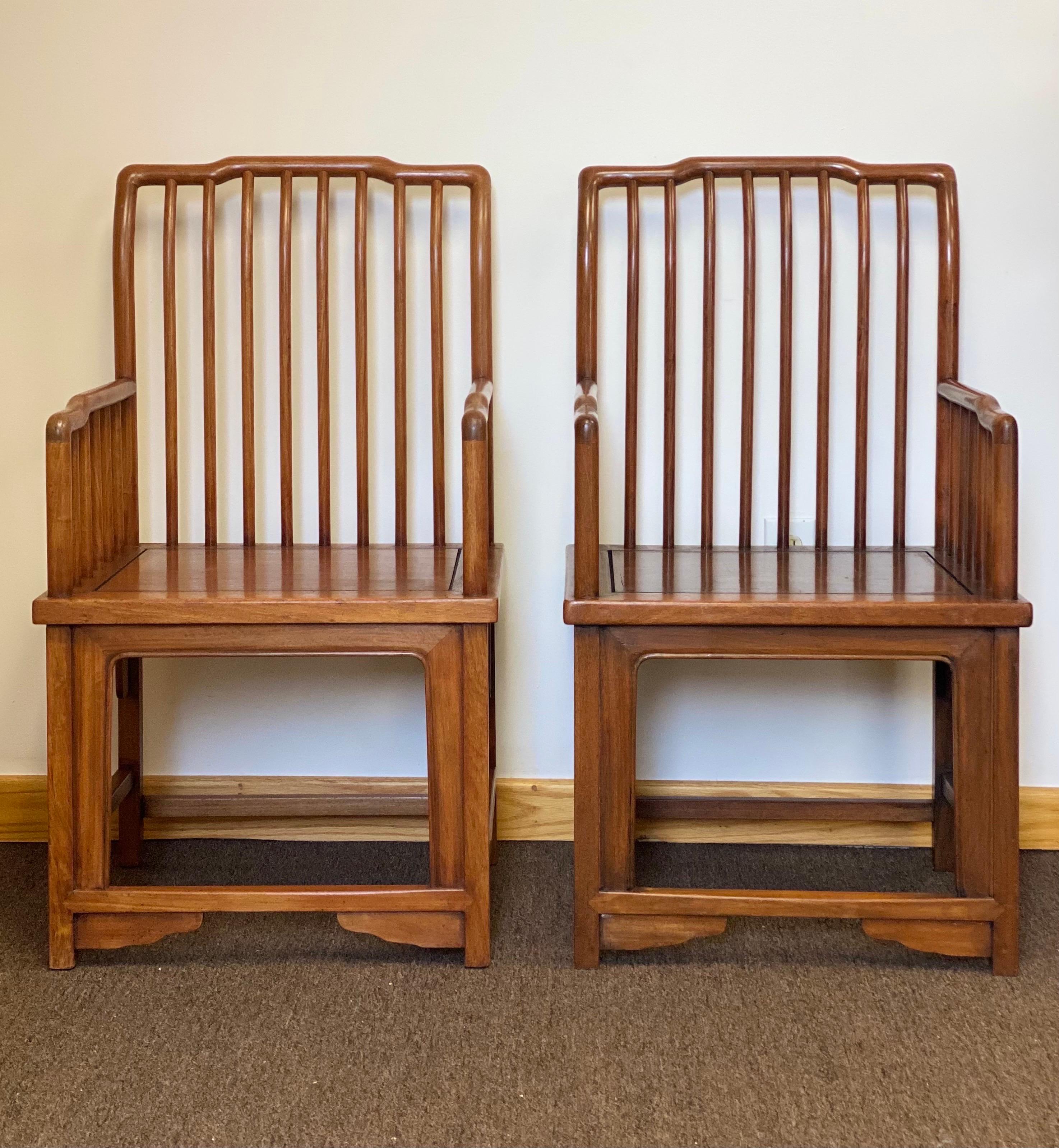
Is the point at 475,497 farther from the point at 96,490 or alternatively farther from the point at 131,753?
the point at 131,753

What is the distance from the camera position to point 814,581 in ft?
5.30

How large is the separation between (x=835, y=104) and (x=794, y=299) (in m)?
0.27

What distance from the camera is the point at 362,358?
184cm

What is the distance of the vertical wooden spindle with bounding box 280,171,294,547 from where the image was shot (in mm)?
1804

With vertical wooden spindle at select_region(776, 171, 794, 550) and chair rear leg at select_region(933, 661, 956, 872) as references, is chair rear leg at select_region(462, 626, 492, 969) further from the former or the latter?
chair rear leg at select_region(933, 661, 956, 872)

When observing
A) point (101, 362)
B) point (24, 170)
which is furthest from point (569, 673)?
point (24, 170)

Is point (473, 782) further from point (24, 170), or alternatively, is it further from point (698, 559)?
point (24, 170)

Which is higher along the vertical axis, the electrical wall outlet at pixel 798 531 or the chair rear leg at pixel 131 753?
the electrical wall outlet at pixel 798 531

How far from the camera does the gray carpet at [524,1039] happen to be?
4.29ft

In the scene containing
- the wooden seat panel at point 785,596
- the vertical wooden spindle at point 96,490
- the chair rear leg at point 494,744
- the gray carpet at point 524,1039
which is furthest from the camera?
the chair rear leg at point 494,744

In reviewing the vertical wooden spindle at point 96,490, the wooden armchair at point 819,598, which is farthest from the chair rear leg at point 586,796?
the vertical wooden spindle at point 96,490

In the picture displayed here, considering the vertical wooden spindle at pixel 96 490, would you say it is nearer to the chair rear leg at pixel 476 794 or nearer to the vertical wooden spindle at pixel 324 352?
the vertical wooden spindle at pixel 324 352

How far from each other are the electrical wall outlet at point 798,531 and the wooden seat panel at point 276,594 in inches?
16.9

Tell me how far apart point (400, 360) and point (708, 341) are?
1.37 ft
